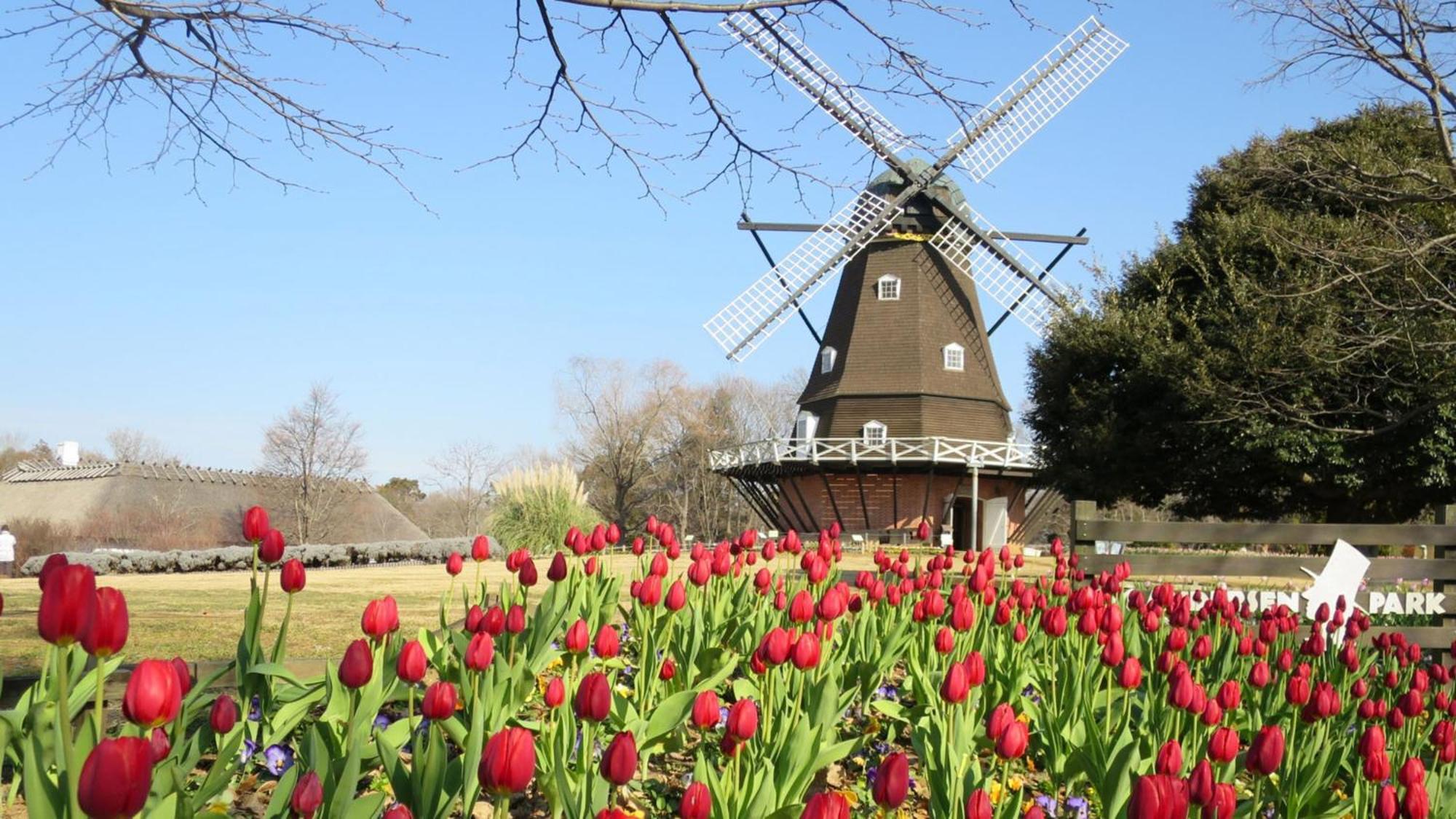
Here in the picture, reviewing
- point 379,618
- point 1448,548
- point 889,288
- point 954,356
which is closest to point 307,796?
point 379,618

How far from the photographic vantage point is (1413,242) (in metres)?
9.24

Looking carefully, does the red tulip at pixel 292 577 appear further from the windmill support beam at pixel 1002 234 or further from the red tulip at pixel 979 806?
the windmill support beam at pixel 1002 234

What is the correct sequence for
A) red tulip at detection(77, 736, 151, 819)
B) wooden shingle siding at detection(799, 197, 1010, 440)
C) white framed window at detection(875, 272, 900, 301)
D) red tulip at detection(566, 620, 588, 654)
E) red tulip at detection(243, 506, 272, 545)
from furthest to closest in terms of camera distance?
white framed window at detection(875, 272, 900, 301)
wooden shingle siding at detection(799, 197, 1010, 440)
red tulip at detection(566, 620, 588, 654)
red tulip at detection(243, 506, 272, 545)
red tulip at detection(77, 736, 151, 819)

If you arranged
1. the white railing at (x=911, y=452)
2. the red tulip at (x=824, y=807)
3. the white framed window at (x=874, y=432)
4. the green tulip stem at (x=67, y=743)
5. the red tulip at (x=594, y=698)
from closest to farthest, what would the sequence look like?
the red tulip at (x=824, y=807)
the green tulip stem at (x=67, y=743)
the red tulip at (x=594, y=698)
the white railing at (x=911, y=452)
the white framed window at (x=874, y=432)

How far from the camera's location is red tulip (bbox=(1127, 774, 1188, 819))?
5.54 feet

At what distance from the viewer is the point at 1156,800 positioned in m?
1.69

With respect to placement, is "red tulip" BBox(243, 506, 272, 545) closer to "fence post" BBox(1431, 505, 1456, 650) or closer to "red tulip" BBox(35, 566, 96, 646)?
"red tulip" BBox(35, 566, 96, 646)

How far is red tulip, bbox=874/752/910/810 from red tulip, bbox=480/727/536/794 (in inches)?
22.8

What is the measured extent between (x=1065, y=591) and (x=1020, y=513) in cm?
2646

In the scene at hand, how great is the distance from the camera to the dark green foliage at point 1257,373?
13992mm

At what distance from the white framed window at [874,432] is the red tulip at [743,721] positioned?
1022 inches

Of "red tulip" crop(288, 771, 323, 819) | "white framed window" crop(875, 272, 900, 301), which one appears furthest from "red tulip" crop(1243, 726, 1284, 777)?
"white framed window" crop(875, 272, 900, 301)

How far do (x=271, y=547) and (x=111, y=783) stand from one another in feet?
5.02

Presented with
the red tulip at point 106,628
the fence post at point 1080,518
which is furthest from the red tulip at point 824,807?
the fence post at point 1080,518
